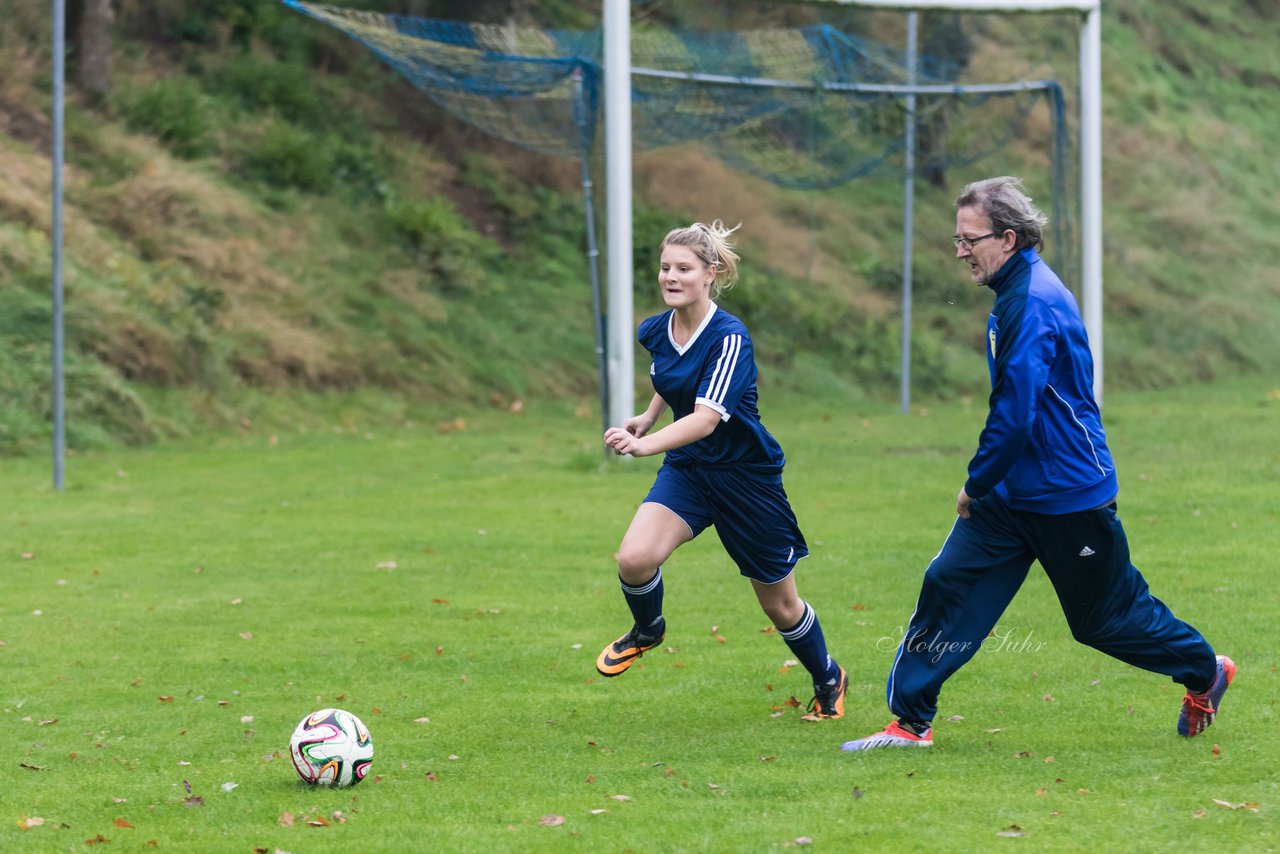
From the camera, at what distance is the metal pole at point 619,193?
53.1ft

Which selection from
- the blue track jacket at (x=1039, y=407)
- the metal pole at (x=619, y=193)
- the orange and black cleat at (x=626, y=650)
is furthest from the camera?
the metal pole at (x=619, y=193)

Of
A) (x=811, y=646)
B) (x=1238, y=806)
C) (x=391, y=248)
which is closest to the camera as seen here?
A: (x=1238, y=806)

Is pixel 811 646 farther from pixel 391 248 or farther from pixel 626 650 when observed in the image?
pixel 391 248

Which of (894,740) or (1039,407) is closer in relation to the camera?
(1039,407)

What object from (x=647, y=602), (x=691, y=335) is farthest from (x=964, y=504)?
(x=647, y=602)

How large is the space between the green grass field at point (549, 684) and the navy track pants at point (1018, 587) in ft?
1.05

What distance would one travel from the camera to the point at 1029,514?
225 inches

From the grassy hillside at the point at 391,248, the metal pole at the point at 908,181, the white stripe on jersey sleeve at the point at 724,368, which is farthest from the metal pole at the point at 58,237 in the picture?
the metal pole at the point at 908,181

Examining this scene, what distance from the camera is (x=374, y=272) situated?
23.8 metres

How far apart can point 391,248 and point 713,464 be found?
18559 millimetres

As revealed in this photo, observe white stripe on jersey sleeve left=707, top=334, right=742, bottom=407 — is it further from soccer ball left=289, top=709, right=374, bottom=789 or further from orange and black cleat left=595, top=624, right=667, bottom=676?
soccer ball left=289, top=709, right=374, bottom=789

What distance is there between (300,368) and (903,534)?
11526mm

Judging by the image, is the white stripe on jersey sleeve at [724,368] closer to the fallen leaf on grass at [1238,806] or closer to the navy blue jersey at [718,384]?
the navy blue jersey at [718,384]

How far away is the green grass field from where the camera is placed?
16.9 ft
